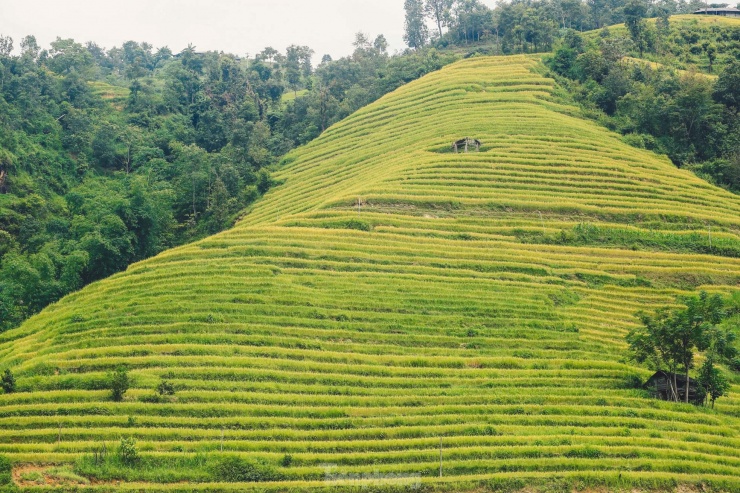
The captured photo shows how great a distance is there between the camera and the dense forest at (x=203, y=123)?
59.8m

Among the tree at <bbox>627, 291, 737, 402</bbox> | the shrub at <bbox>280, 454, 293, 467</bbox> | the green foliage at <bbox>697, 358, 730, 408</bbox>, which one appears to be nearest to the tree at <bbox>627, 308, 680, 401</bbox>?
the tree at <bbox>627, 291, 737, 402</bbox>

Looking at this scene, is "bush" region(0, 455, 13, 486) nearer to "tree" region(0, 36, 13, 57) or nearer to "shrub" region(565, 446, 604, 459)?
"shrub" region(565, 446, 604, 459)

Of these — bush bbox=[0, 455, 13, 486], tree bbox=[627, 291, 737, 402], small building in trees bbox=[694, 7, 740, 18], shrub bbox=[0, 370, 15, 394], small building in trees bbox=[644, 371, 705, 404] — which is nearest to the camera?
bush bbox=[0, 455, 13, 486]

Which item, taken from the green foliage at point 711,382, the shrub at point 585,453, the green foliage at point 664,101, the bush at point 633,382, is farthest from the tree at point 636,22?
the shrub at point 585,453

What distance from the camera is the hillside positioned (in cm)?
2986

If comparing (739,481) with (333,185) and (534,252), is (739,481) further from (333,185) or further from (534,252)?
(333,185)

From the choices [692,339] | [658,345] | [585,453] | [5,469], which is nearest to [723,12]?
[658,345]

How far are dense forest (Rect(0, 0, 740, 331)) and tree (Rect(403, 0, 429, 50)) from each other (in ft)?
57.0

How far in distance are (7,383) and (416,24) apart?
4873 inches

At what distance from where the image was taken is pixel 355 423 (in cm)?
3234

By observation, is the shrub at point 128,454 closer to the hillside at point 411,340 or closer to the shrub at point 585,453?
the hillside at point 411,340

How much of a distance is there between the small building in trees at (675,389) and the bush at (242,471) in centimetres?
1985

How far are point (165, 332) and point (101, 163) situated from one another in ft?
176

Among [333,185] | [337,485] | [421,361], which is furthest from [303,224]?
[337,485]
